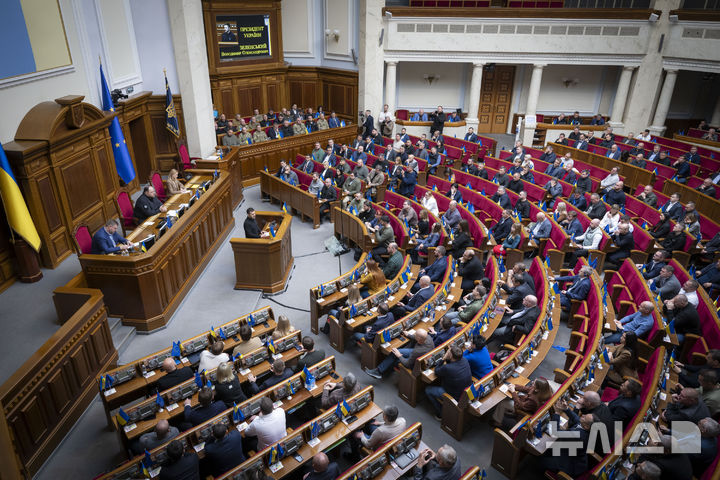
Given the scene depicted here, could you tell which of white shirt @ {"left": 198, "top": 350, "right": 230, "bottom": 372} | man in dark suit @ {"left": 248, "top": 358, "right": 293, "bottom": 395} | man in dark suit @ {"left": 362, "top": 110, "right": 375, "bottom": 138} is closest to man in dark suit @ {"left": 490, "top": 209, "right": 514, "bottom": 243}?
man in dark suit @ {"left": 248, "top": 358, "right": 293, "bottom": 395}

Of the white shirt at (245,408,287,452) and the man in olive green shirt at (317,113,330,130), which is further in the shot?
the man in olive green shirt at (317,113,330,130)

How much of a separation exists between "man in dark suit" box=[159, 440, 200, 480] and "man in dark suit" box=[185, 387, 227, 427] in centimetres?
67

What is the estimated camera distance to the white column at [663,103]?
1590 cm

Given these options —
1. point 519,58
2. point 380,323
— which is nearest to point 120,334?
point 380,323

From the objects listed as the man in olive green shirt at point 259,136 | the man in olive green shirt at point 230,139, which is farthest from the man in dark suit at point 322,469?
the man in olive green shirt at point 259,136

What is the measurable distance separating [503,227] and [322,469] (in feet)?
21.7

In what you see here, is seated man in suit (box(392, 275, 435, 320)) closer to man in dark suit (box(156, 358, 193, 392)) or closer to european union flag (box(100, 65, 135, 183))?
man in dark suit (box(156, 358, 193, 392))

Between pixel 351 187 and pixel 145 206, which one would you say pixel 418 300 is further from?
pixel 145 206

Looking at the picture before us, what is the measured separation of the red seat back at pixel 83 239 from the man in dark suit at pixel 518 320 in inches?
245

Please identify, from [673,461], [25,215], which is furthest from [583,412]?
[25,215]

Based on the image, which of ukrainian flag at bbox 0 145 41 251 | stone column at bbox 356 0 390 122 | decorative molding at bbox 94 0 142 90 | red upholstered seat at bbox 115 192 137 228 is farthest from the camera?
stone column at bbox 356 0 390 122

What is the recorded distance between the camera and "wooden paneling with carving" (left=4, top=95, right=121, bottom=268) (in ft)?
23.7

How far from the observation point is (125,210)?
9.23m

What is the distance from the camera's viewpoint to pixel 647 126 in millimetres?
16844
